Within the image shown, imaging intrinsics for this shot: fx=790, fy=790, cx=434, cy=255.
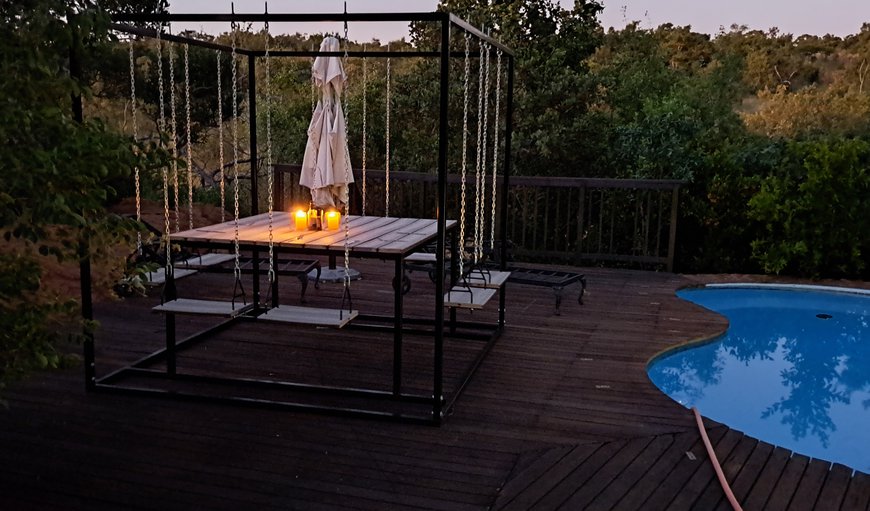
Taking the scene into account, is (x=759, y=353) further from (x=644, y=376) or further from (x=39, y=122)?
(x=39, y=122)

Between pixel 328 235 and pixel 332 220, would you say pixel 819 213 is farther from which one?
pixel 328 235

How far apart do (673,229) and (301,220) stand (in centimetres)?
458

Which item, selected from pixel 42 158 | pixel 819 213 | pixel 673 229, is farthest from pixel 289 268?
pixel 819 213

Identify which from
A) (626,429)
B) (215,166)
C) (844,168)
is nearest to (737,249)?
(844,168)

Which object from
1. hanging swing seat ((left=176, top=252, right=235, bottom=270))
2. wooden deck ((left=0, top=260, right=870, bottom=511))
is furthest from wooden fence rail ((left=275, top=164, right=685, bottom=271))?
wooden deck ((left=0, top=260, right=870, bottom=511))

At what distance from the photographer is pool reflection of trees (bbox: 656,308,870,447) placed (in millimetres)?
5000

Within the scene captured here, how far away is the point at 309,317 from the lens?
3963mm

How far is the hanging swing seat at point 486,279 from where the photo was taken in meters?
4.82

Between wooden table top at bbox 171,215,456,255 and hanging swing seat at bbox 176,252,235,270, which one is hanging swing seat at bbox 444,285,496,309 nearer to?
wooden table top at bbox 171,215,456,255

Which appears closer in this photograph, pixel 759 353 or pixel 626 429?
pixel 626 429

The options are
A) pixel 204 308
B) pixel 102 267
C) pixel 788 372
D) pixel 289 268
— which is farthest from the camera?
pixel 289 268

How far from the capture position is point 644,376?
186 inches

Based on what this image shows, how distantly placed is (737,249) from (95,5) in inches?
300

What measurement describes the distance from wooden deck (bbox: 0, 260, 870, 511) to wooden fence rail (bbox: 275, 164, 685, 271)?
121 inches
